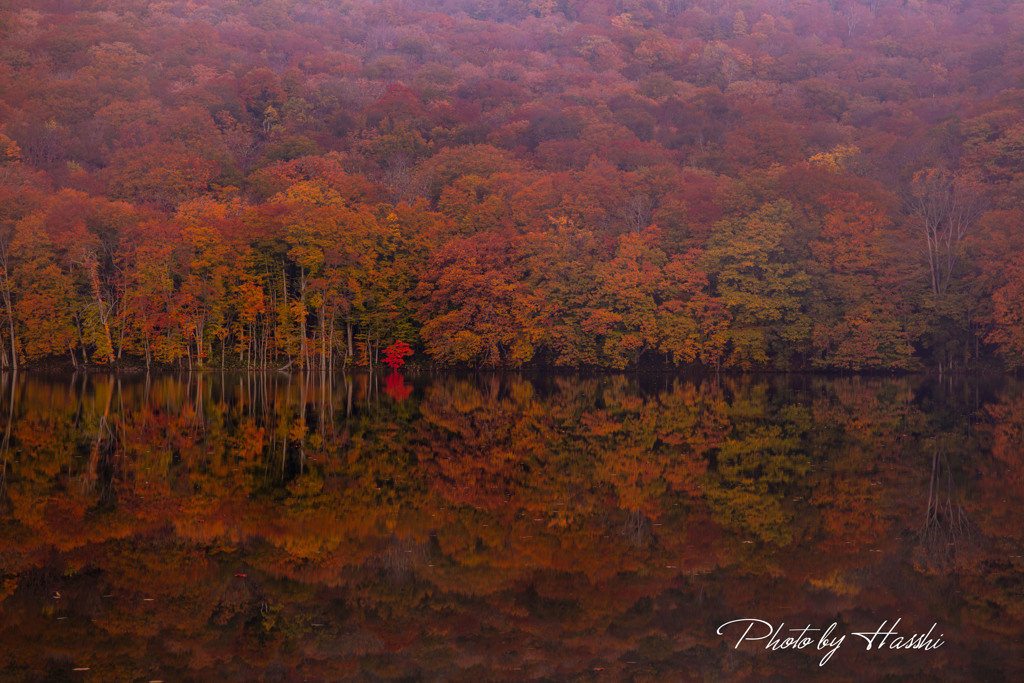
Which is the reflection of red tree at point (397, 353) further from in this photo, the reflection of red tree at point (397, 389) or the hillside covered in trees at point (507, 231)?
the reflection of red tree at point (397, 389)

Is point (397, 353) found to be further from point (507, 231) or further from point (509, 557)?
point (509, 557)

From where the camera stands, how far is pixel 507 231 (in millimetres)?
54969

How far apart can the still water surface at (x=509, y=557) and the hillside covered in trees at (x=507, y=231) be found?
1381 inches

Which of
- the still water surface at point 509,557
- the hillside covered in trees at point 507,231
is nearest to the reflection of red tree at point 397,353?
the hillside covered in trees at point 507,231

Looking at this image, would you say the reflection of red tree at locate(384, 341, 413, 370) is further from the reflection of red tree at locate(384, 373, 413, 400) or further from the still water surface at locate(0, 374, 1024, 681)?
the still water surface at locate(0, 374, 1024, 681)

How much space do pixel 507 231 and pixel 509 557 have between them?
46.8 meters

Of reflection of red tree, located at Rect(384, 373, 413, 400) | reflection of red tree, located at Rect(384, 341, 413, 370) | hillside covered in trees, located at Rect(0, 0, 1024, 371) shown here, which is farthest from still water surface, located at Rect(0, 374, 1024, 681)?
reflection of red tree, located at Rect(384, 341, 413, 370)

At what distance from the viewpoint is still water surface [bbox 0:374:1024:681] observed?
673cm

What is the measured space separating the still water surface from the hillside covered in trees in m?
35.1

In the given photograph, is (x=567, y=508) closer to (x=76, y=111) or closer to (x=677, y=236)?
(x=677, y=236)

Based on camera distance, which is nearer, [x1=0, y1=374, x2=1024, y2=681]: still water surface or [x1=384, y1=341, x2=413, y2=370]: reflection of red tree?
[x1=0, y1=374, x2=1024, y2=681]: still water surface

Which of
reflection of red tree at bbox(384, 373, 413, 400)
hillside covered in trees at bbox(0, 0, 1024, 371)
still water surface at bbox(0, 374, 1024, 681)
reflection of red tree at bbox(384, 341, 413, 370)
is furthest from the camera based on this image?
reflection of red tree at bbox(384, 341, 413, 370)

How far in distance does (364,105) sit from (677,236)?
153 feet

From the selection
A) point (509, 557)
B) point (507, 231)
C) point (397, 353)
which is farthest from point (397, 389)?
point (509, 557)
